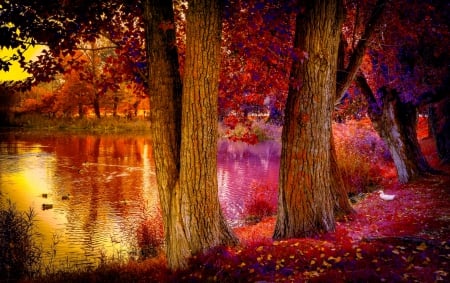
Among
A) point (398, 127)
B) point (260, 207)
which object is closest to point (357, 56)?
point (398, 127)

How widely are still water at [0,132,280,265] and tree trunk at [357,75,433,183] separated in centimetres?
466

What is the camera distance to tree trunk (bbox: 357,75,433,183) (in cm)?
1282

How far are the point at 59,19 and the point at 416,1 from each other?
8.55 metres

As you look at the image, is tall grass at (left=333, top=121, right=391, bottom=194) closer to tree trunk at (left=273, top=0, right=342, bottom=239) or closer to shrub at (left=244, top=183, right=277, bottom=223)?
shrub at (left=244, top=183, right=277, bottom=223)

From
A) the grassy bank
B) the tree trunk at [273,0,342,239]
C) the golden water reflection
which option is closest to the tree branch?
the tree trunk at [273,0,342,239]

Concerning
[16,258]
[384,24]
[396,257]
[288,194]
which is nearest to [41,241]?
[16,258]

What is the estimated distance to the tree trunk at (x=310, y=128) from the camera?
675 cm

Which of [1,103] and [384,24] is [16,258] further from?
[1,103]

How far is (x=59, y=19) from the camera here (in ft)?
22.8

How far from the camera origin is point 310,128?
687cm

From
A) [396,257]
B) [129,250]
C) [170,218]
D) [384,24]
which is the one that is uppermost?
[384,24]

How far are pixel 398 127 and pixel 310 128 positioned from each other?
23.7 ft

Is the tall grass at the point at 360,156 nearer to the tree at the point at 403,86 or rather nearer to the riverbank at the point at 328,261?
the tree at the point at 403,86

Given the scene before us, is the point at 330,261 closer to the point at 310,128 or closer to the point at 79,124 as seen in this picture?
the point at 310,128
